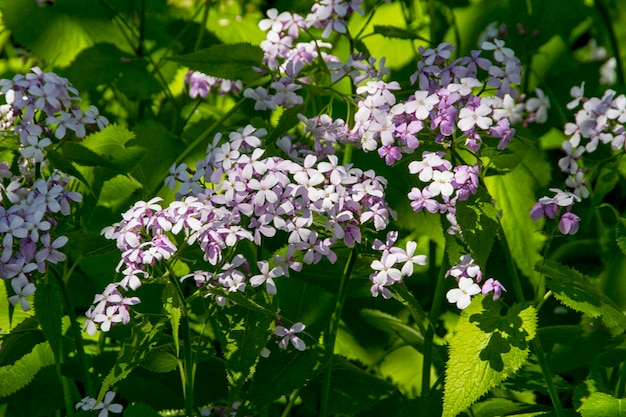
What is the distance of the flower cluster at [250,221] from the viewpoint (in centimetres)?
199

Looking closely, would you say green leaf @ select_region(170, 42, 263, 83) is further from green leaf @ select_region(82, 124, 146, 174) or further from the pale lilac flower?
the pale lilac flower

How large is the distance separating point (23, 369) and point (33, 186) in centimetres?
66

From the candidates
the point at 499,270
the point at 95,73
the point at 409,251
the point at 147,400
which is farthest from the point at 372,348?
the point at 95,73

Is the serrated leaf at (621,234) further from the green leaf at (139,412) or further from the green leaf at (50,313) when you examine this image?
the green leaf at (50,313)

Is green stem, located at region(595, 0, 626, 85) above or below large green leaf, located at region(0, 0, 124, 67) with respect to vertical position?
above

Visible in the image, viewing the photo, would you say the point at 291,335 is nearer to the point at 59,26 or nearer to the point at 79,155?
the point at 79,155

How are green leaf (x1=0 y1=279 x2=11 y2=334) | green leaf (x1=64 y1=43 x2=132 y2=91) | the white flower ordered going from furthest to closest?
green leaf (x1=64 y1=43 x2=132 y2=91), green leaf (x1=0 y1=279 x2=11 y2=334), the white flower

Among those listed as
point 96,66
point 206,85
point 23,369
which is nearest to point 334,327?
point 23,369

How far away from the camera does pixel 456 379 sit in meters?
2.14

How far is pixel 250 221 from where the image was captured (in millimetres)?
2168

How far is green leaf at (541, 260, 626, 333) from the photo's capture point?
224cm

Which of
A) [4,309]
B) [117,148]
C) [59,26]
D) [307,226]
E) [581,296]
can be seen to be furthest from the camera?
[59,26]

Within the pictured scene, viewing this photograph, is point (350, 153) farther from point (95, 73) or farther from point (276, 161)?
point (95, 73)

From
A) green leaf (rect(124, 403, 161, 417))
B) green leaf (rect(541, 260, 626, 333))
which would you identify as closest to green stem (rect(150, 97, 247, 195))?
green leaf (rect(124, 403, 161, 417))
